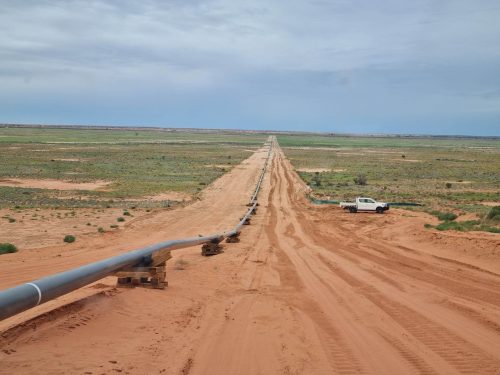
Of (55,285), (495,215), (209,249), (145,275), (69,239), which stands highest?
(55,285)

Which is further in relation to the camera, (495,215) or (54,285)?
(495,215)

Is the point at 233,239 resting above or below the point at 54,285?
below

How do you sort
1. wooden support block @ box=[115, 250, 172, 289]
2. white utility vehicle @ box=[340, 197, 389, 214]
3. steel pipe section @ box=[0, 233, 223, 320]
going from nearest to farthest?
steel pipe section @ box=[0, 233, 223, 320], wooden support block @ box=[115, 250, 172, 289], white utility vehicle @ box=[340, 197, 389, 214]

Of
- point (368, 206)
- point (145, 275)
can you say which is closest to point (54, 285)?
point (145, 275)

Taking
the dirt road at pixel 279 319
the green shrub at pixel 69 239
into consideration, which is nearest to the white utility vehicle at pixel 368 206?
the dirt road at pixel 279 319

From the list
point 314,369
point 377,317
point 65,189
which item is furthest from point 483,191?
point 314,369

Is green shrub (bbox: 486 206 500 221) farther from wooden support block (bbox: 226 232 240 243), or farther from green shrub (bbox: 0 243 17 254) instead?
green shrub (bbox: 0 243 17 254)

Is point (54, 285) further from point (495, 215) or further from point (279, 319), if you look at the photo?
point (495, 215)

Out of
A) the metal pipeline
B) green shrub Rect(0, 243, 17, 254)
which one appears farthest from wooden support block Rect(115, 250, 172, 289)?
green shrub Rect(0, 243, 17, 254)
